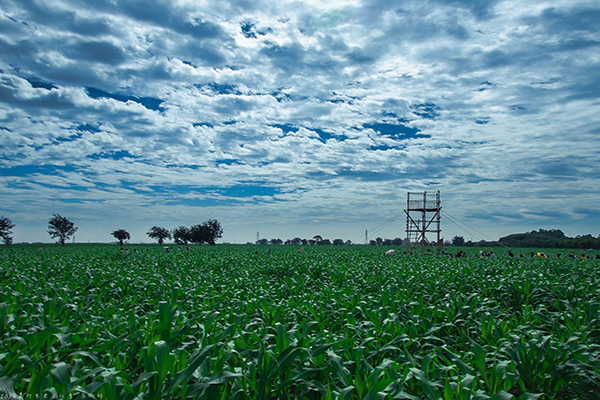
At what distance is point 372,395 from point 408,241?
29.3 metres

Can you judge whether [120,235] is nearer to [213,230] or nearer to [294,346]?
[213,230]

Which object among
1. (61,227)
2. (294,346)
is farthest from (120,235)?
(294,346)

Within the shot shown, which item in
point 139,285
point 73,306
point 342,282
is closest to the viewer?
point 73,306

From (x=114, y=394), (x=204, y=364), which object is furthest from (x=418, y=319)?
(x=114, y=394)

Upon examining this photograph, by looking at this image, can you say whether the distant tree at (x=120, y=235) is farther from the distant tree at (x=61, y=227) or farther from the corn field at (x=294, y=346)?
the corn field at (x=294, y=346)

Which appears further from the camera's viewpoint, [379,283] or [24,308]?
[379,283]

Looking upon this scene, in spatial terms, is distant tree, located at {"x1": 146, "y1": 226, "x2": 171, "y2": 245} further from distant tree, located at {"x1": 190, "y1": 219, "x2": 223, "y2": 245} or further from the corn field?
the corn field

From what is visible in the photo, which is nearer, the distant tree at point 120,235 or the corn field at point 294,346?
the corn field at point 294,346

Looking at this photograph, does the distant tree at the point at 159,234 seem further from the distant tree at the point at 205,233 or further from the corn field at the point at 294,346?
the corn field at the point at 294,346

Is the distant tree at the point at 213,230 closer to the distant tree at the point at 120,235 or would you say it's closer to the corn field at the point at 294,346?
the distant tree at the point at 120,235

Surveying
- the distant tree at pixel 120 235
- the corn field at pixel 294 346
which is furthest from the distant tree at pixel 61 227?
the corn field at pixel 294 346

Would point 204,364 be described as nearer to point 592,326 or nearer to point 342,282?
point 592,326

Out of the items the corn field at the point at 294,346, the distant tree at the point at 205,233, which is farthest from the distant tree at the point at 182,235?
the corn field at the point at 294,346

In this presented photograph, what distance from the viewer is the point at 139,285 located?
371 inches
